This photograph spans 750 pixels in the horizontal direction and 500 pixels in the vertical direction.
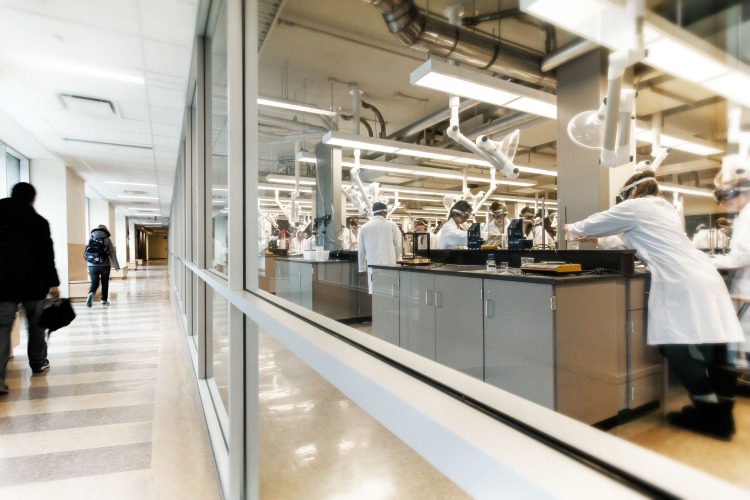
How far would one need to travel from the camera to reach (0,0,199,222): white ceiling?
2.71m

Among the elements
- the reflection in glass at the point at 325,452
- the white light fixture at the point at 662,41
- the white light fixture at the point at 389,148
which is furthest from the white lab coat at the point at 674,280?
the white light fixture at the point at 389,148

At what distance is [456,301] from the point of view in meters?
2.81

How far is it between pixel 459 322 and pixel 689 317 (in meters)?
1.78

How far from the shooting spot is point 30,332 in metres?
3.38

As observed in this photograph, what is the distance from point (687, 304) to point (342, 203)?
6.18m

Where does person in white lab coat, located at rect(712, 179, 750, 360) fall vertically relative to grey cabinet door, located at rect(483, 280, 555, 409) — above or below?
above

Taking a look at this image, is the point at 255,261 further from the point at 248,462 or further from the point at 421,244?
the point at 421,244

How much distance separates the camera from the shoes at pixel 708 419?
730 mm

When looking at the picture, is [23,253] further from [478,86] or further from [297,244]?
[297,244]

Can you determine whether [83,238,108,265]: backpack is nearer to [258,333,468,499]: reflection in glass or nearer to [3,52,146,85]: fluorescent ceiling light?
[3,52,146,85]: fluorescent ceiling light

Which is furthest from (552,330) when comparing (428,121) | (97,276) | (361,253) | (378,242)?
(97,276)

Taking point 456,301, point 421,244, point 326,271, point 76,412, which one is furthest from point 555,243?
point 76,412

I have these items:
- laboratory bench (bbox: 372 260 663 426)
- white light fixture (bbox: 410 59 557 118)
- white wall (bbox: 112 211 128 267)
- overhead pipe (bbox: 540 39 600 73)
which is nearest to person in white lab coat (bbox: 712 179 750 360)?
laboratory bench (bbox: 372 260 663 426)

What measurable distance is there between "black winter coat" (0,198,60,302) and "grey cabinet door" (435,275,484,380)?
10.2 feet
